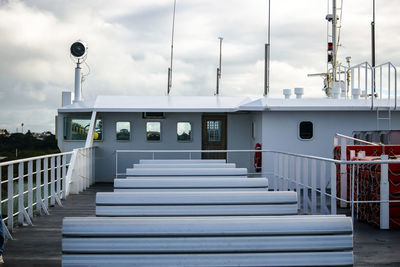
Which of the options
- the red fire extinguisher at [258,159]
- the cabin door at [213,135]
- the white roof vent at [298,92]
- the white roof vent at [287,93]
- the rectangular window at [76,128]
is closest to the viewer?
the red fire extinguisher at [258,159]

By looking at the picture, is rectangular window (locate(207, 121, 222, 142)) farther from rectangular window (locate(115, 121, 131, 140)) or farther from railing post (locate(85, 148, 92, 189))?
railing post (locate(85, 148, 92, 189))

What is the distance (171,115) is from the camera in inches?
680

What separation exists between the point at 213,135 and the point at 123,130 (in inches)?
127

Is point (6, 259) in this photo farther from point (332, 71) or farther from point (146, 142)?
point (332, 71)

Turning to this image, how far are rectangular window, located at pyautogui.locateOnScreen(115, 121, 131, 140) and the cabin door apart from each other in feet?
8.79

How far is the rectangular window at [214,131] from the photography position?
17.2m

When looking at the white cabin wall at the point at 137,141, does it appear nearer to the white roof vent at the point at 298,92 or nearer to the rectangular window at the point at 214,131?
the rectangular window at the point at 214,131

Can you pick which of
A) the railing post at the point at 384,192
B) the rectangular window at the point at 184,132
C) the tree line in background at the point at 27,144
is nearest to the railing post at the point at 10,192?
the railing post at the point at 384,192

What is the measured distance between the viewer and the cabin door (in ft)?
56.5

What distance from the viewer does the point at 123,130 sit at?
17.2 meters

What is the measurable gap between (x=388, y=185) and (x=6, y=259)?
6.24 metres

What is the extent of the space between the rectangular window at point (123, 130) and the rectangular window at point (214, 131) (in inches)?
112

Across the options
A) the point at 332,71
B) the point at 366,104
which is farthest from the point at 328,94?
the point at 366,104

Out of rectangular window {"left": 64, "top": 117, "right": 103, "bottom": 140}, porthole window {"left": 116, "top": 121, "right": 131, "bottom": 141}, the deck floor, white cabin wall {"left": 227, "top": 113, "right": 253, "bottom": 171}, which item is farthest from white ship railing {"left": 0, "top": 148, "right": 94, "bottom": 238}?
white cabin wall {"left": 227, "top": 113, "right": 253, "bottom": 171}
